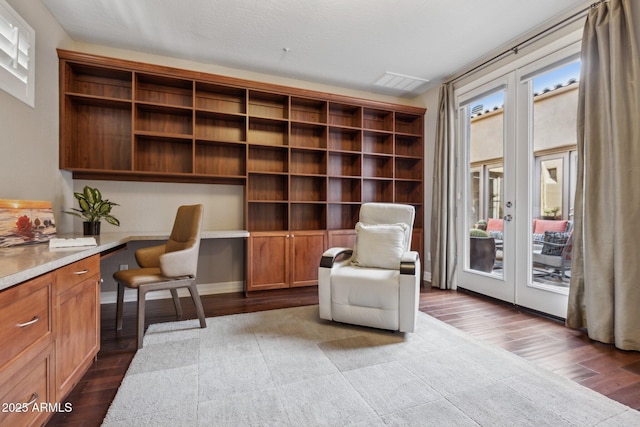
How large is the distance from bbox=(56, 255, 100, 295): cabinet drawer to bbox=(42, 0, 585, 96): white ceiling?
2.18m

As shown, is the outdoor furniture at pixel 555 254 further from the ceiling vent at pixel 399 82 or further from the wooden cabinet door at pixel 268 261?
the wooden cabinet door at pixel 268 261

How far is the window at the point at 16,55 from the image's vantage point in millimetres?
1952

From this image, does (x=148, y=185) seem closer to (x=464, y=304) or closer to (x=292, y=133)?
(x=292, y=133)

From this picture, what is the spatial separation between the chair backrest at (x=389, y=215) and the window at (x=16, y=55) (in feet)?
9.62

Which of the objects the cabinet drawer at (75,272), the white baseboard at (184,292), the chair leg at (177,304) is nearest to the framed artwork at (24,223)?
the cabinet drawer at (75,272)

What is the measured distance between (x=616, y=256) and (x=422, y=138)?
275 centimetres

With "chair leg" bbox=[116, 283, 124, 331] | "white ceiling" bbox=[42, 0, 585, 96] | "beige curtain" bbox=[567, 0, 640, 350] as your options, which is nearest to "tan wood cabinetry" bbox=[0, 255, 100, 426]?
"chair leg" bbox=[116, 283, 124, 331]

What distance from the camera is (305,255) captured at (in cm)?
381

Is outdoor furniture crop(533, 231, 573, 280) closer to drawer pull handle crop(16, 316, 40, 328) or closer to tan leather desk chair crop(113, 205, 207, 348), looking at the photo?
tan leather desk chair crop(113, 205, 207, 348)

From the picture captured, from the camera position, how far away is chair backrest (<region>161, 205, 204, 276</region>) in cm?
242

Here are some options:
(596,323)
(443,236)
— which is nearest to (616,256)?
(596,323)

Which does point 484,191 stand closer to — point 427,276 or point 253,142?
point 427,276

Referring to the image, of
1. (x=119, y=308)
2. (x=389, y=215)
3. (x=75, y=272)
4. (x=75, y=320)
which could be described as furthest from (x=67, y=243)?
(x=389, y=215)

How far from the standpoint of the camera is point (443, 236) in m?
3.88
